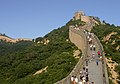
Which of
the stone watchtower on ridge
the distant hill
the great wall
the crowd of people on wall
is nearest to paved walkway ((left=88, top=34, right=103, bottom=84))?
the great wall

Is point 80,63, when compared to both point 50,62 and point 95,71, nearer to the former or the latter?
point 95,71

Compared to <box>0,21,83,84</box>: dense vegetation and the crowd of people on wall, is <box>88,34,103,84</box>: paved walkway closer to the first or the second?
the crowd of people on wall

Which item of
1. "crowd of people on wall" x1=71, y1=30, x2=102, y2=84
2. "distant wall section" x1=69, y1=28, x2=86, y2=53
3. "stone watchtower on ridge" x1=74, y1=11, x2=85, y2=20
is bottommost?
"crowd of people on wall" x1=71, y1=30, x2=102, y2=84

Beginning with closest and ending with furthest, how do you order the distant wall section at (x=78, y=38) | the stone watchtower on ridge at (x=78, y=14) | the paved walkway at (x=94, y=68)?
the paved walkway at (x=94, y=68)
the distant wall section at (x=78, y=38)
the stone watchtower on ridge at (x=78, y=14)

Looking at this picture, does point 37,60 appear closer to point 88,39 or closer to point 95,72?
point 88,39

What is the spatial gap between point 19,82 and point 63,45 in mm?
13608

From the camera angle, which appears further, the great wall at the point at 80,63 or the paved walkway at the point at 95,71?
the paved walkway at the point at 95,71

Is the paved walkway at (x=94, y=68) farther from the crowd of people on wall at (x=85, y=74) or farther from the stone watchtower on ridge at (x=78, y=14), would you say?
the stone watchtower on ridge at (x=78, y=14)

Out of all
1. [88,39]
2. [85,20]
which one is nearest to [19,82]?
[88,39]

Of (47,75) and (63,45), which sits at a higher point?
(63,45)

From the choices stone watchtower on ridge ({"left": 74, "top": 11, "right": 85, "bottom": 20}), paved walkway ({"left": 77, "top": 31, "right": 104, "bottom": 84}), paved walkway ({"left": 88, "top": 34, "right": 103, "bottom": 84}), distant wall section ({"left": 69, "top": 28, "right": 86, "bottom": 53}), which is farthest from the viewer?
stone watchtower on ridge ({"left": 74, "top": 11, "right": 85, "bottom": 20})

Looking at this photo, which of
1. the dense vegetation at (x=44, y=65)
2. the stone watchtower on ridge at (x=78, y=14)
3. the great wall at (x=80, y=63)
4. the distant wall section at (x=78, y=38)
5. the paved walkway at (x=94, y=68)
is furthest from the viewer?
the stone watchtower on ridge at (x=78, y=14)

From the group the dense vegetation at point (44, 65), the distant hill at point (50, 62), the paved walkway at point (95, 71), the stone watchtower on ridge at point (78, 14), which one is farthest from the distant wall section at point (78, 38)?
the stone watchtower on ridge at point (78, 14)

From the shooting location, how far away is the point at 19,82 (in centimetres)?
4253
